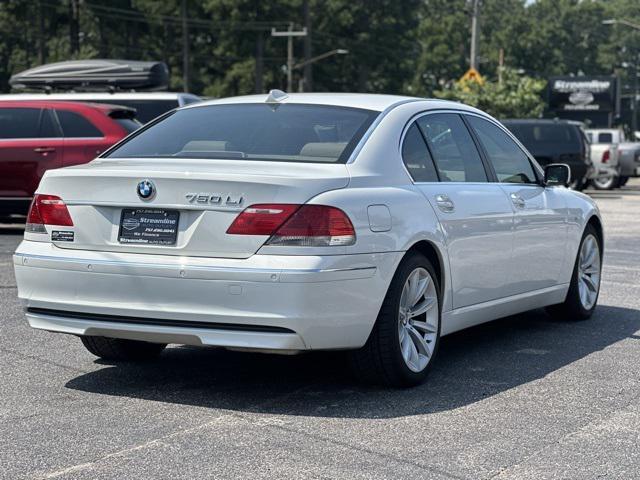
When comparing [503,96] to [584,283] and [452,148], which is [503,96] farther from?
[452,148]

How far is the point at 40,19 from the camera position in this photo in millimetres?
75188

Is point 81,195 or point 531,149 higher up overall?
point 81,195

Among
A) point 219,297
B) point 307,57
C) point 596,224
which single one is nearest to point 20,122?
point 596,224

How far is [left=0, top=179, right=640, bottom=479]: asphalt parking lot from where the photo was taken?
4.63 m

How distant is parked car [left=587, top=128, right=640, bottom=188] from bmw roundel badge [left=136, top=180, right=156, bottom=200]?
97.0ft

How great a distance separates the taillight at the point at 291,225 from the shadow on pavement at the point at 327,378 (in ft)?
2.67

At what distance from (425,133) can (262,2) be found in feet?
229

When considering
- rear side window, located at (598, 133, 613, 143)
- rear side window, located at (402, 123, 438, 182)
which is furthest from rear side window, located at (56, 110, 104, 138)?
rear side window, located at (598, 133, 613, 143)

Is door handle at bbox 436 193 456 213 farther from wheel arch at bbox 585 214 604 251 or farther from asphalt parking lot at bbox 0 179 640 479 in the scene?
wheel arch at bbox 585 214 604 251

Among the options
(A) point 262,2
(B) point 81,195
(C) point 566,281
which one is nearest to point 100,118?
(C) point 566,281

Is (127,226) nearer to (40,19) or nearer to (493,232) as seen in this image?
(493,232)

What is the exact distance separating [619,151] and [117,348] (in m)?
29.9

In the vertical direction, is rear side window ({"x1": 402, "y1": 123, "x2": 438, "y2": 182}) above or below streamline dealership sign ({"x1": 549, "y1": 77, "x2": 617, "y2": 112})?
above

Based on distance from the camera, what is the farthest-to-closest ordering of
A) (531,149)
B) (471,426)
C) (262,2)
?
(262,2)
(531,149)
(471,426)
